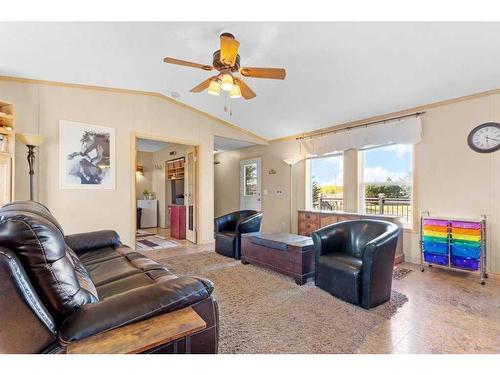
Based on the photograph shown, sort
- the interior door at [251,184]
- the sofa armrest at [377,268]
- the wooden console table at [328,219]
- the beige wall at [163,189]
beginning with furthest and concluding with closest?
the beige wall at [163,189] < the interior door at [251,184] < the wooden console table at [328,219] < the sofa armrest at [377,268]

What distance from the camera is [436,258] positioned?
333cm

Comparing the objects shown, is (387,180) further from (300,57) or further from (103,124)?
(103,124)

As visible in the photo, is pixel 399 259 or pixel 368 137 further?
pixel 368 137

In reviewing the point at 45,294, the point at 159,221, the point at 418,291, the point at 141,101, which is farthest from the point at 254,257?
the point at 159,221

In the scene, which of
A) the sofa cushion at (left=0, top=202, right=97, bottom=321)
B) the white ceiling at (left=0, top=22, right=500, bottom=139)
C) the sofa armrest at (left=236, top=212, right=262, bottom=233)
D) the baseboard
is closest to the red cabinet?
the sofa armrest at (left=236, top=212, right=262, bottom=233)

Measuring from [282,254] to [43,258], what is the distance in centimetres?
245

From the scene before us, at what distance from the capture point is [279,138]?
5914 mm

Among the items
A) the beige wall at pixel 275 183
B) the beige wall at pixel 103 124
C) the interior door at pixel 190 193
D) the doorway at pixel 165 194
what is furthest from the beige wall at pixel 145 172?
the beige wall at pixel 103 124

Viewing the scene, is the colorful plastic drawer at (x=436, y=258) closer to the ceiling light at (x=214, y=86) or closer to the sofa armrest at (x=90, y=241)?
the ceiling light at (x=214, y=86)

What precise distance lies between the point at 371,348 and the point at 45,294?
1.89 meters

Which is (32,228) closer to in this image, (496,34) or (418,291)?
(418,291)

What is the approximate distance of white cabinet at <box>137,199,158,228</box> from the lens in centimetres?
733

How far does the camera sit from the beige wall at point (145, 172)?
8.02 m

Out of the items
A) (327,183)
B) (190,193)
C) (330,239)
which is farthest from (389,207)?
(190,193)
